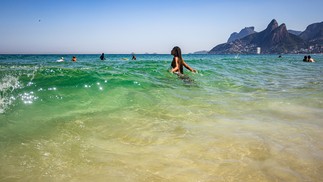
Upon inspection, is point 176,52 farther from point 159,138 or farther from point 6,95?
point 159,138

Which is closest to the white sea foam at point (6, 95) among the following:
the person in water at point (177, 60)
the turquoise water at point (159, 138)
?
the turquoise water at point (159, 138)

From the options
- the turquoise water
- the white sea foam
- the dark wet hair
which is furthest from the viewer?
the dark wet hair

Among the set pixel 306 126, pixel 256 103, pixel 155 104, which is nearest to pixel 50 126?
pixel 155 104

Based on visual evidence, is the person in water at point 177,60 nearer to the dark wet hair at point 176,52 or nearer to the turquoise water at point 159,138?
the dark wet hair at point 176,52

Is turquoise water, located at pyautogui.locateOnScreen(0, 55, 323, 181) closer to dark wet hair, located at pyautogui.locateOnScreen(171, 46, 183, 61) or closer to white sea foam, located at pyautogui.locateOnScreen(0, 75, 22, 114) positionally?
white sea foam, located at pyautogui.locateOnScreen(0, 75, 22, 114)

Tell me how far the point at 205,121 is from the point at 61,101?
361 cm

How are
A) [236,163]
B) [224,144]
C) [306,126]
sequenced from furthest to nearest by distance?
[306,126]
[224,144]
[236,163]

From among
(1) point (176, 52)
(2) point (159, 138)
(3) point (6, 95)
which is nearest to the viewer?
(2) point (159, 138)

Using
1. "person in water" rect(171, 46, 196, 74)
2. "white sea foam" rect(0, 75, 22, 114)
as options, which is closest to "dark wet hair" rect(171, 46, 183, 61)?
"person in water" rect(171, 46, 196, 74)

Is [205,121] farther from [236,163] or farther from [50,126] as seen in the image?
[50,126]

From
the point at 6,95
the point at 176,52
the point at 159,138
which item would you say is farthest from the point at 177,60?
the point at 159,138

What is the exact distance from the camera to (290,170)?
2.26 m

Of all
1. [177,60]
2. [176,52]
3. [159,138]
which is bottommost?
[159,138]

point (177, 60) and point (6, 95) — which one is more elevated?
point (177, 60)
